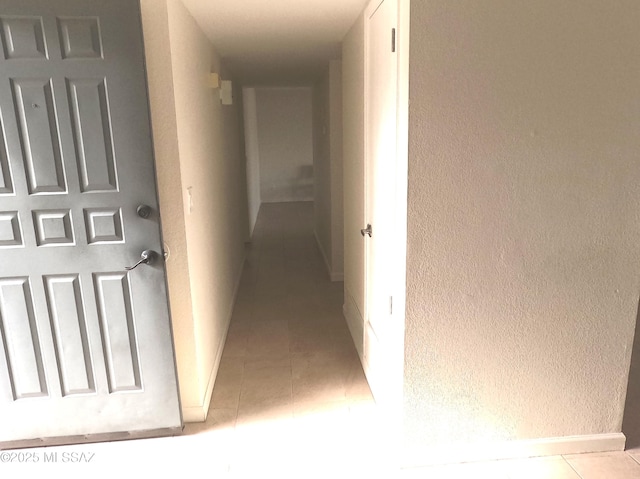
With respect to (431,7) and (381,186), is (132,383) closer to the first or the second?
(381,186)

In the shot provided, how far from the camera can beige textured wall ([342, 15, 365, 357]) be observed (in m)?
2.68

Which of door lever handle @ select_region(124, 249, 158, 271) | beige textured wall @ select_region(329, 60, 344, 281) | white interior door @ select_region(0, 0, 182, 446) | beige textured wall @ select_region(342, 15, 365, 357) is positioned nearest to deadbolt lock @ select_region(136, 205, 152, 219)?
white interior door @ select_region(0, 0, 182, 446)

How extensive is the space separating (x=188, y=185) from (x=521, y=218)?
4.67ft

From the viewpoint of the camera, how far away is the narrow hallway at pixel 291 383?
2113 millimetres

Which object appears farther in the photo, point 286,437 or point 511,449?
point 286,437

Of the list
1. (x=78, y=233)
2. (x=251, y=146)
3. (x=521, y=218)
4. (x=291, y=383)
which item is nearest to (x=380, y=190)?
(x=521, y=218)

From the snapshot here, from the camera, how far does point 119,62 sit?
180 centimetres

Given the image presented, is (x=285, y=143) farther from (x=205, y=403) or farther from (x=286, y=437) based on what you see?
(x=286, y=437)

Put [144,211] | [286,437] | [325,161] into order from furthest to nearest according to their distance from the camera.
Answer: [325,161]
[286,437]
[144,211]

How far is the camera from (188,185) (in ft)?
7.18

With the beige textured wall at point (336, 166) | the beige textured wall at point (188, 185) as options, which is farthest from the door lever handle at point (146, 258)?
the beige textured wall at point (336, 166)

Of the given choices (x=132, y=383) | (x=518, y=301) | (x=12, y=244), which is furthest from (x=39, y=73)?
(x=518, y=301)

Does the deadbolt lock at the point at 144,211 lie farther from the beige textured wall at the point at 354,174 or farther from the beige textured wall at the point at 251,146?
the beige textured wall at the point at 251,146

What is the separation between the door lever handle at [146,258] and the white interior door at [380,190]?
3.26ft
